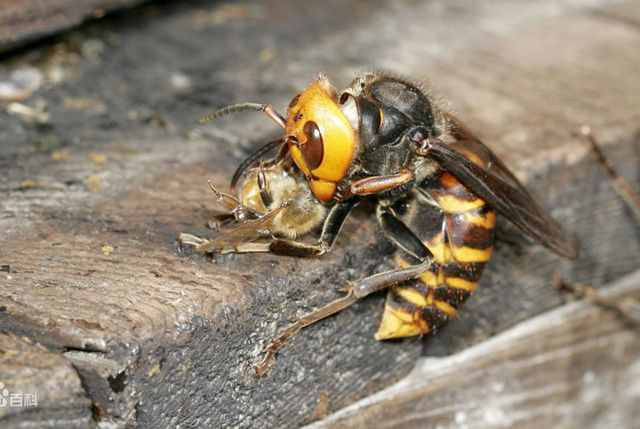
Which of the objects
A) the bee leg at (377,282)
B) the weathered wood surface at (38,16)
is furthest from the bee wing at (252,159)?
the weathered wood surface at (38,16)

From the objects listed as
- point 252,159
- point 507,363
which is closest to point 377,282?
point 252,159

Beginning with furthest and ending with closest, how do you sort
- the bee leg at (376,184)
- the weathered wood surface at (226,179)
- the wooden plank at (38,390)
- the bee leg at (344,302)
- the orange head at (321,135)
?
the bee leg at (376,184) → the orange head at (321,135) → the bee leg at (344,302) → the weathered wood surface at (226,179) → the wooden plank at (38,390)

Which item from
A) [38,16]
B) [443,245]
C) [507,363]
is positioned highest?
[38,16]

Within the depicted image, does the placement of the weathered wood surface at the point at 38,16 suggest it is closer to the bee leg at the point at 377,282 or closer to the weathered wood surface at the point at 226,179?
the weathered wood surface at the point at 226,179

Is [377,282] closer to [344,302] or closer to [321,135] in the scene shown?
[344,302]

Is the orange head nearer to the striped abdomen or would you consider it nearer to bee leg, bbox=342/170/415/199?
bee leg, bbox=342/170/415/199

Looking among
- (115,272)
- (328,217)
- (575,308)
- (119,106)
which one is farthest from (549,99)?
(115,272)
